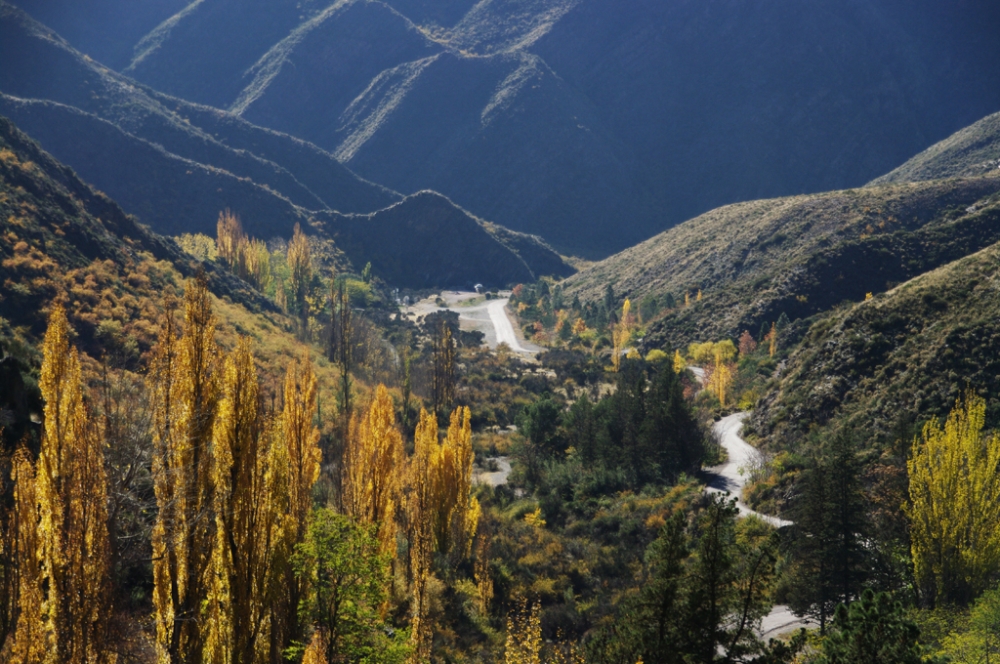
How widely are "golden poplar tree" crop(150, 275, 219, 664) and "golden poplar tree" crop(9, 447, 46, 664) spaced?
1.84m

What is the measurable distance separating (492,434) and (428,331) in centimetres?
3625

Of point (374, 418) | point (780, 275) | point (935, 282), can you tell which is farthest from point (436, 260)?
point (374, 418)

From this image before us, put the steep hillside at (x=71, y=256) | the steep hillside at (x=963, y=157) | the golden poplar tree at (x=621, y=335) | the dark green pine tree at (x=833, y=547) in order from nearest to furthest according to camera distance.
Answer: the dark green pine tree at (x=833, y=547), the steep hillside at (x=71, y=256), the golden poplar tree at (x=621, y=335), the steep hillside at (x=963, y=157)

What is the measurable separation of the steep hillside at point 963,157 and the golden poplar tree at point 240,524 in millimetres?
111556

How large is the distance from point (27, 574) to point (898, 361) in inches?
1670

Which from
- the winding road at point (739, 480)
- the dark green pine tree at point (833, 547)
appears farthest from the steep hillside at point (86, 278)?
the winding road at point (739, 480)

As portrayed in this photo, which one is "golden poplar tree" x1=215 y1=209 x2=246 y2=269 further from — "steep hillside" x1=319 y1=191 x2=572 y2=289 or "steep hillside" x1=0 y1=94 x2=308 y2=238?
"steep hillside" x1=319 y1=191 x2=572 y2=289

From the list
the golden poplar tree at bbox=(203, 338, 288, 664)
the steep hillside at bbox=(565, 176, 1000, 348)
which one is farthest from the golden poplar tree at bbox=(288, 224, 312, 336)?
the golden poplar tree at bbox=(203, 338, 288, 664)

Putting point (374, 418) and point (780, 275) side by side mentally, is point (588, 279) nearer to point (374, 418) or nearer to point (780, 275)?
point (780, 275)

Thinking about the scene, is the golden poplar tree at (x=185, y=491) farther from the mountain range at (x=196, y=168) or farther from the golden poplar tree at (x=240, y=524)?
the mountain range at (x=196, y=168)

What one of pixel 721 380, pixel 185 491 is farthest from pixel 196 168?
pixel 185 491

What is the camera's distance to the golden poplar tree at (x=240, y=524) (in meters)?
12.5

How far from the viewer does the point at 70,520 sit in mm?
12156

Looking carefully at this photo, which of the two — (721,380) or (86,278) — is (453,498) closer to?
(86,278)
